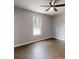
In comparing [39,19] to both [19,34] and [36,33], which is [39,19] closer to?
[36,33]

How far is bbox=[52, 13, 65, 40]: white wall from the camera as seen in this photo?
22.2 feet

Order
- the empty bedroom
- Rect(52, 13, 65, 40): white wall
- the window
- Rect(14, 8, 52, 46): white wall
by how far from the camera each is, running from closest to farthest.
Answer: the empty bedroom < Rect(14, 8, 52, 46): white wall < the window < Rect(52, 13, 65, 40): white wall

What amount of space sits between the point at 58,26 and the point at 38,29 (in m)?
1.81

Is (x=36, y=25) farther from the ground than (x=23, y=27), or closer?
farther from the ground

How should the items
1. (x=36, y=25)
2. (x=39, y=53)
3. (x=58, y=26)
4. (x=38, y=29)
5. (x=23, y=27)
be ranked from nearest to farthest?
1. (x=39, y=53)
2. (x=23, y=27)
3. (x=36, y=25)
4. (x=38, y=29)
5. (x=58, y=26)

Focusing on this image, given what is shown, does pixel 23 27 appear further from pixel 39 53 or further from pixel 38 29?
pixel 39 53

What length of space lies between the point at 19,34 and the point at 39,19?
2138mm

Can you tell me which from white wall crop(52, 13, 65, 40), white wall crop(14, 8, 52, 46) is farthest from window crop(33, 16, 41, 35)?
white wall crop(52, 13, 65, 40)

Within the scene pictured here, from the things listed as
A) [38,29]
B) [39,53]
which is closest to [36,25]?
[38,29]

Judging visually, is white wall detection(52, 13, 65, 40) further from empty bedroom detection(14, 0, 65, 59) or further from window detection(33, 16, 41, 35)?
window detection(33, 16, 41, 35)

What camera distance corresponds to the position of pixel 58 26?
7176 mm
